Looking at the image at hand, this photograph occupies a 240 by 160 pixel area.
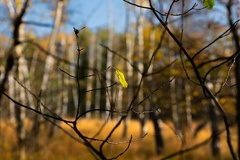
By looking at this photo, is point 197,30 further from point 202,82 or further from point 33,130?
point 202,82

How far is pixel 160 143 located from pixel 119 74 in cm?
924

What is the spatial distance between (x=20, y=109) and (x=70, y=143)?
2124mm

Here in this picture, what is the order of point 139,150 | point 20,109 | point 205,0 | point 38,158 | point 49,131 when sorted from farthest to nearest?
1. point 139,150
2. point 49,131
3. point 20,109
4. point 38,158
5. point 205,0

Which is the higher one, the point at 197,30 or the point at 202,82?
the point at 197,30

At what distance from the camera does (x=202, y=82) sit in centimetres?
95

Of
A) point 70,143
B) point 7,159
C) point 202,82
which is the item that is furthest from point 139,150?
point 202,82

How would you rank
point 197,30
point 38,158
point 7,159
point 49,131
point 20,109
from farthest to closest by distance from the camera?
point 197,30 → point 49,131 → point 20,109 → point 38,158 → point 7,159

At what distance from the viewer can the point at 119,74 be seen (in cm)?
90

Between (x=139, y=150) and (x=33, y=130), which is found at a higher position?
(x=33, y=130)

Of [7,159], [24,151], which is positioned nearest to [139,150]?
[24,151]

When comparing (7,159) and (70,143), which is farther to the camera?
(70,143)

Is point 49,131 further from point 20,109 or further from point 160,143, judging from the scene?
point 160,143

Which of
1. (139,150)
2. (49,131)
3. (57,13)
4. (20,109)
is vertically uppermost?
(57,13)

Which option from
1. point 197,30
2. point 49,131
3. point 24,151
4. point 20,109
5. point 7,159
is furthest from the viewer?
point 197,30
